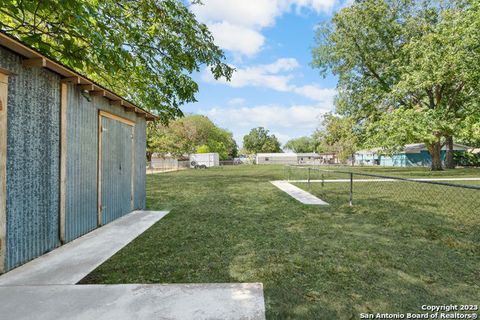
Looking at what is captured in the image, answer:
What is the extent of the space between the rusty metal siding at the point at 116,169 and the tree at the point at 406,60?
19.9 m

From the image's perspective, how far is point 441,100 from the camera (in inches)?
866

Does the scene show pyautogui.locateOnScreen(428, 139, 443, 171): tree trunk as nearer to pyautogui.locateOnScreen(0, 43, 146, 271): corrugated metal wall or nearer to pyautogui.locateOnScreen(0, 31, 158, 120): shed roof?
pyautogui.locateOnScreen(0, 31, 158, 120): shed roof

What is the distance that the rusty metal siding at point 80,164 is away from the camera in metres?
4.33

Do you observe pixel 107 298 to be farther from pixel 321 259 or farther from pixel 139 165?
pixel 139 165

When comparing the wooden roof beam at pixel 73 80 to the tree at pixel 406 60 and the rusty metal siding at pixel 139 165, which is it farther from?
the tree at pixel 406 60

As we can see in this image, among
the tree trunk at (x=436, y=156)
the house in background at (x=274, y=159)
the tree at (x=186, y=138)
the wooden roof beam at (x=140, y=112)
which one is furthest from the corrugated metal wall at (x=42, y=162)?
the house in background at (x=274, y=159)

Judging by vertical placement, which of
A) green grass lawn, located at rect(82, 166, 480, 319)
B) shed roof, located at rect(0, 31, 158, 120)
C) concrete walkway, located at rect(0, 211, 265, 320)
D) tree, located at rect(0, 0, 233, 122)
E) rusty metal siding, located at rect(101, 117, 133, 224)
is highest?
tree, located at rect(0, 0, 233, 122)

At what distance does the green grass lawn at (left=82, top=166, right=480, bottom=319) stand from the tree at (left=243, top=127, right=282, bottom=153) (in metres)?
80.3

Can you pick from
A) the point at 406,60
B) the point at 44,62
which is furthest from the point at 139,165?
the point at 406,60

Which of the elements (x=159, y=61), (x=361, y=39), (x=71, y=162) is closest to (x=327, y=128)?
(x=361, y=39)

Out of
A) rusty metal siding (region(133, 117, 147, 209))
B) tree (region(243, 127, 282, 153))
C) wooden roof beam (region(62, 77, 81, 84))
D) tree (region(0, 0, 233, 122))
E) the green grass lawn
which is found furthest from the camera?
tree (region(243, 127, 282, 153))

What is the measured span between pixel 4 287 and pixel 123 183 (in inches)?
147

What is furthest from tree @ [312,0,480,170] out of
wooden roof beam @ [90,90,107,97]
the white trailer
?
the white trailer

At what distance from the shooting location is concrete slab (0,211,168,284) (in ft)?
9.64
